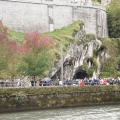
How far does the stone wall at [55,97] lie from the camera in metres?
39.3

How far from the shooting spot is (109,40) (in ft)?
240

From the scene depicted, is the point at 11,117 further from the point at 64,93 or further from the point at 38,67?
the point at 38,67

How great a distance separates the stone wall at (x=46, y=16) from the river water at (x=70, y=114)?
30382 mm

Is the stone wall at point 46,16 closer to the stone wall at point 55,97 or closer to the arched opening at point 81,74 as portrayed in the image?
the arched opening at point 81,74

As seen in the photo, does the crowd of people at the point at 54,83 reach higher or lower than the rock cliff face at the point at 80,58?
lower

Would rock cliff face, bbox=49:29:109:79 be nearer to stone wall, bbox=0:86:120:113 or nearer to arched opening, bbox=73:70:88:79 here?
arched opening, bbox=73:70:88:79

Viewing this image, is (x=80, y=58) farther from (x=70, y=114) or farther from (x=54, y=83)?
(x=70, y=114)

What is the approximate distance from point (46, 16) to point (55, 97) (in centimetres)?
3135

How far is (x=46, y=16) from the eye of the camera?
234 ft

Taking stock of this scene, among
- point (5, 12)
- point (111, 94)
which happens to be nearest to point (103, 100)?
point (111, 94)

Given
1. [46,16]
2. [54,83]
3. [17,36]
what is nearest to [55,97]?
[54,83]

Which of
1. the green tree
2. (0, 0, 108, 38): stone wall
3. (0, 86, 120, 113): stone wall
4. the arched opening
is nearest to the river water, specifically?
(0, 86, 120, 113): stone wall

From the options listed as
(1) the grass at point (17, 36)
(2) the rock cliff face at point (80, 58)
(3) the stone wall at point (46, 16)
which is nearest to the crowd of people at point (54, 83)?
(2) the rock cliff face at point (80, 58)

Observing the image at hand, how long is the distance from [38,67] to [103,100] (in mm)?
8489
